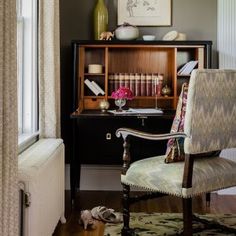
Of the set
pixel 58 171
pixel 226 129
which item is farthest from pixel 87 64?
→ pixel 226 129

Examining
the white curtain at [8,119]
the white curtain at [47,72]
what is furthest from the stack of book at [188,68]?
the white curtain at [8,119]

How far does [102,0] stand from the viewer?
13.0 feet

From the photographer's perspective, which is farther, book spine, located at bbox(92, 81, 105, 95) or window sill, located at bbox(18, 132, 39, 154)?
book spine, located at bbox(92, 81, 105, 95)

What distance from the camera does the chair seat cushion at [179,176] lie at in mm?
2471

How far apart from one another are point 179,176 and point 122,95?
1368mm

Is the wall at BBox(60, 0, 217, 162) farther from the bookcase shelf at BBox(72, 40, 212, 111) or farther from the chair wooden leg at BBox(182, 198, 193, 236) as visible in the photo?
the chair wooden leg at BBox(182, 198, 193, 236)

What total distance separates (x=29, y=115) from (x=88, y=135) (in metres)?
0.98

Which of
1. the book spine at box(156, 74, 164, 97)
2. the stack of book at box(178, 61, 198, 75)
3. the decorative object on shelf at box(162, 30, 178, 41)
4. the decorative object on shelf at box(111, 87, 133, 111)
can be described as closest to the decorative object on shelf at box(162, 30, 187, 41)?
the decorative object on shelf at box(162, 30, 178, 41)

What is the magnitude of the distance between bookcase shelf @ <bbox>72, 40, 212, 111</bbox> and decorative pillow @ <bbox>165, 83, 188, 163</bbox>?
4.06 ft

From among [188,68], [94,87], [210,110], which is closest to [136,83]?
[94,87]

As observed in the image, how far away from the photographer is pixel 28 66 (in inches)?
118

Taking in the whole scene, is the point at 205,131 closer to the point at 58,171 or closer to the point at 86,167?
the point at 58,171

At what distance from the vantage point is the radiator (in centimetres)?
203

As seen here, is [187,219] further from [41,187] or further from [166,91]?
[166,91]
